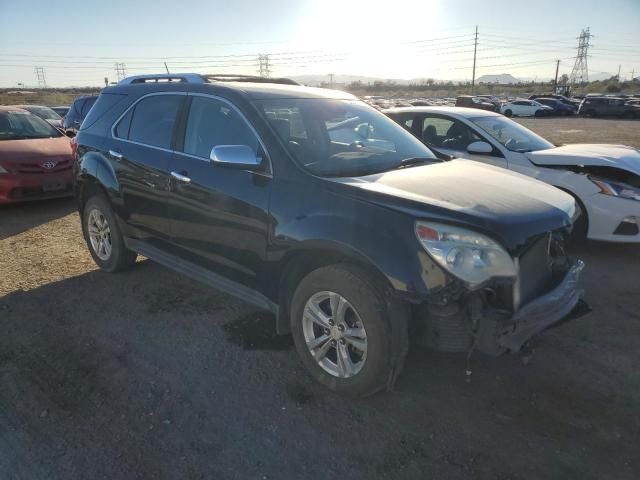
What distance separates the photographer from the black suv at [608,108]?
120ft

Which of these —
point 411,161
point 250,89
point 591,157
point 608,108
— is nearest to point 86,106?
point 250,89

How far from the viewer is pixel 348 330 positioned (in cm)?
297

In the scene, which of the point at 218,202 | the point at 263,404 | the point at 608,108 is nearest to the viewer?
the point at 263,404

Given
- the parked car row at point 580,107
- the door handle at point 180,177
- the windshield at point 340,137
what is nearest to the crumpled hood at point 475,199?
the windshield at point 340,137

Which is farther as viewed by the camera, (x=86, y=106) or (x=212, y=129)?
(x=86, y=106)

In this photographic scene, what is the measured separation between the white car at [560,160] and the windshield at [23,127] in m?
6.25

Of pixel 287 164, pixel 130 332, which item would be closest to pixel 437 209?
pixel 287 164

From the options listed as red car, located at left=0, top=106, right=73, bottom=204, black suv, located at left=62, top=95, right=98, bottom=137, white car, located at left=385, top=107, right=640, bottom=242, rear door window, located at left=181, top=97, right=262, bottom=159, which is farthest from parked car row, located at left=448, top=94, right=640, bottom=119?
rear door window, located at left=181, top=97, right=262, bottom=159

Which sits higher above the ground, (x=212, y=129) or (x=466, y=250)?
(x=212, y=129)

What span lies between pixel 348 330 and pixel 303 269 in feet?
1.61

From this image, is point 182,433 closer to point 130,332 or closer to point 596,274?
point 130,332

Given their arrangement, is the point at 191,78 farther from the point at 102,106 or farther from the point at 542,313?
the point at 542,313

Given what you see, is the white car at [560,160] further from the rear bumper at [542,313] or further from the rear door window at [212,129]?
the rear door window at [212,129]

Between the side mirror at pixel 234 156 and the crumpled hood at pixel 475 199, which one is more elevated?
the side mirror at pixel 234 156
